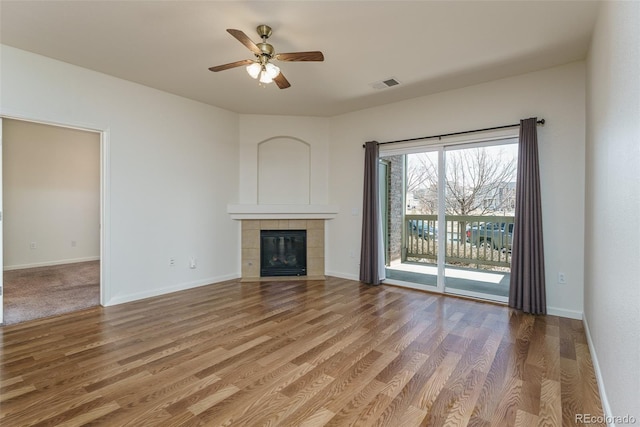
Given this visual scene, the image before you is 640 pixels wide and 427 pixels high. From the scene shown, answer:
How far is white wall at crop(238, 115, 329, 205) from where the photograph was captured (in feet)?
17.5

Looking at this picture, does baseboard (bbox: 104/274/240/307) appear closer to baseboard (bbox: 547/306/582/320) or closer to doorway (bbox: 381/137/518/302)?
doorway (bbox: 381/137/518/302)

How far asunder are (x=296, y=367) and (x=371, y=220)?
289cm

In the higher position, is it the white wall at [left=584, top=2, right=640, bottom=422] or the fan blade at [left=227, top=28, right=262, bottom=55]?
the fan blade at [left=227, top=28, right=262, bottom=55]

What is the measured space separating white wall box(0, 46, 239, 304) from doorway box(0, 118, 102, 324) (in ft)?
4.39

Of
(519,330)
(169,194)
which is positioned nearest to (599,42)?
(519,330)

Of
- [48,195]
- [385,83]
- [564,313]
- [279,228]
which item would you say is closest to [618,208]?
[564,313]

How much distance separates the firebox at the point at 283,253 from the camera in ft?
17.4

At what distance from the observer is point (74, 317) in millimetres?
3348

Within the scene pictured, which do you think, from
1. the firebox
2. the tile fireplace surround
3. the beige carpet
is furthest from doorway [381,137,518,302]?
the beige carpet

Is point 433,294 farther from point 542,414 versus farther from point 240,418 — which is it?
point 240,418

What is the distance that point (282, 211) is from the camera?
5.21m

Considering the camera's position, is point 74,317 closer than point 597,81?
No

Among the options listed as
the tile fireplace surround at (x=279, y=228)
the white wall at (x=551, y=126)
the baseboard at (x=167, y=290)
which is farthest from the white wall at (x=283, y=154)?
the white wall at (x=551, y=126)

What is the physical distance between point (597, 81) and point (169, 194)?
484cm
